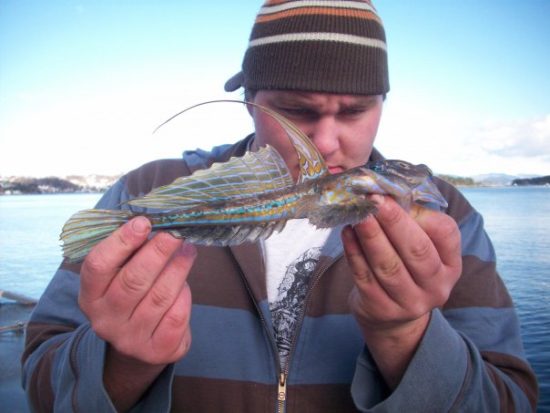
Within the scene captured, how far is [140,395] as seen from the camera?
9.35 feet

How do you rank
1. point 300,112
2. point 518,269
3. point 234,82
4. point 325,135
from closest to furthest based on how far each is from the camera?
point 325,135 < point 300,112 < point 234,82 < point 518,269

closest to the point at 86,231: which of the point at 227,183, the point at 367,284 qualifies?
the point at 227,183

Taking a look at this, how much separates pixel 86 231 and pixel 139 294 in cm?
53

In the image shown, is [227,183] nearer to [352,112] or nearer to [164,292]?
[164,292]

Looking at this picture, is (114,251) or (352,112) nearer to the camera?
(114,251)

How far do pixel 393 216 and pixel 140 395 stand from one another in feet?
6.62

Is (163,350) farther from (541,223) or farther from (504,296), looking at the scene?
(541,223)

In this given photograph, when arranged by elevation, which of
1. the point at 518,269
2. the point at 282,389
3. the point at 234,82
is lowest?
the point at 518,269

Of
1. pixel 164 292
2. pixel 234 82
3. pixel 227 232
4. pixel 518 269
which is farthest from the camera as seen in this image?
pixel 518 269

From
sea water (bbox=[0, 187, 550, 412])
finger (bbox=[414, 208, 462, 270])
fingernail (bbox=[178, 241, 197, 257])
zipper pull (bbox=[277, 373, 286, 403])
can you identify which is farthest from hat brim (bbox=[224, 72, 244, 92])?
sea water (bbox=[0, 187, 550, 412])

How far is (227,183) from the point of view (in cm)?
275

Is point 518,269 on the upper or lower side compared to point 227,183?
lower

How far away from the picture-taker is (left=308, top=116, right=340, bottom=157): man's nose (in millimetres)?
3141

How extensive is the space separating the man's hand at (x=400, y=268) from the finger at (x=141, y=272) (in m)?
0.98
